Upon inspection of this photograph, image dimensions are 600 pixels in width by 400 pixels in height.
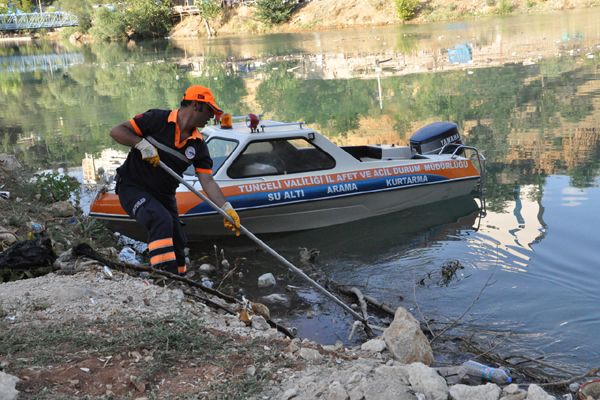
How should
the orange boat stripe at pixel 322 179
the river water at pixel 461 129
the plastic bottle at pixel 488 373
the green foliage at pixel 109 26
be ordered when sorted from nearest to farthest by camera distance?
the plastic bottle at pixel 488 373 < the river water at pixel 461 129 < the orange boat stripe at pixel 322 179 < the green foliage at pixel 109 26

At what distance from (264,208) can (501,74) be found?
15733mm

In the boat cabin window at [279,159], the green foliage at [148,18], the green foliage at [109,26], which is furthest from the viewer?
the green foliage at [148,18]

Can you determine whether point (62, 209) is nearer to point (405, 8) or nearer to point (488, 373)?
point (488, 373)

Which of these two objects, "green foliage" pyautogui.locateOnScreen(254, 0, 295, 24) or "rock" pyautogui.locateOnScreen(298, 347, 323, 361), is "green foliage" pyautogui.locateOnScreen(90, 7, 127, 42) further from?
"rock" pyautogui.locateOnScreen(298, 347, 323, 361)

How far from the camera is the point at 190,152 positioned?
6.22m

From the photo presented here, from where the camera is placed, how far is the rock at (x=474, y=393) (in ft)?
13.3

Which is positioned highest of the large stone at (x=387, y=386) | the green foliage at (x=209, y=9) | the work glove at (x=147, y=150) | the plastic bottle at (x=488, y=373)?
the green foliage at (x=209, y=9)

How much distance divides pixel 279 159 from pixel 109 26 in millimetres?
60485

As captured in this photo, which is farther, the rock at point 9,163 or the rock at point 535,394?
the rock at point 9,163

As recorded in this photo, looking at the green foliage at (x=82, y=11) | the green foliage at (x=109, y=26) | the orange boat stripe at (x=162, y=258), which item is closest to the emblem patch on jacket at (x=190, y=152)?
the orange boat stripe at (x=162, y=258)

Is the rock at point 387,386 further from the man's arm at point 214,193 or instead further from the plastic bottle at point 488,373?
the man's arm at point 214,193

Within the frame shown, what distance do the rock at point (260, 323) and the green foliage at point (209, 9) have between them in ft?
200

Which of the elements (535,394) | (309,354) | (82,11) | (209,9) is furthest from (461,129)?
(82,11)

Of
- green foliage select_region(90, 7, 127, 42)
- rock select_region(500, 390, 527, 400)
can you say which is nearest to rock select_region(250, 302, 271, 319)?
rock select_region(500, 390, 527, 400)
